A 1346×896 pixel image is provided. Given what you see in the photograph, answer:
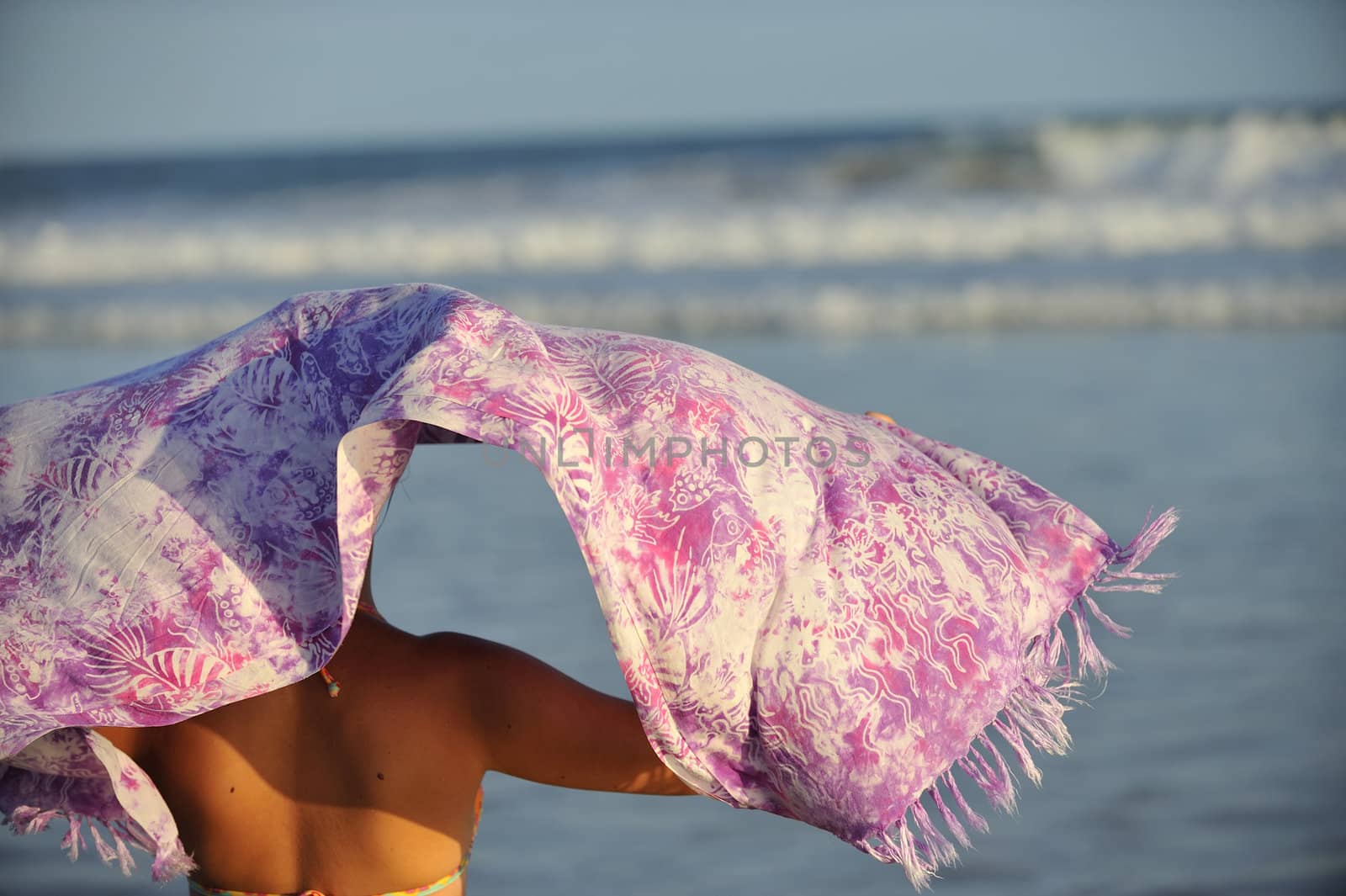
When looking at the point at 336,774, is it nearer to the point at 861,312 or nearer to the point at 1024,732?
the point at 1024,732

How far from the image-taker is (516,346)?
115 centimetres

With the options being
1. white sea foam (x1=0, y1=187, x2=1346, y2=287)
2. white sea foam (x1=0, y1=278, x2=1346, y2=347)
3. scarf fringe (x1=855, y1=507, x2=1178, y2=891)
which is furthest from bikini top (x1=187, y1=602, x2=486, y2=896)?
white sea foam (x1=0, y1=187, x2=1346, y2=287)

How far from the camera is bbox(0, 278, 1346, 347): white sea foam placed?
733 cm

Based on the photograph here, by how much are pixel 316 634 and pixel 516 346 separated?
12.2 inches

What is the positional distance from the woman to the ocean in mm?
1102

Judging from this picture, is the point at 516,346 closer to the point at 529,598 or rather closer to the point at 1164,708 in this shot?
the point at 1164,708

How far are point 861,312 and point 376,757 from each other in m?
6.59

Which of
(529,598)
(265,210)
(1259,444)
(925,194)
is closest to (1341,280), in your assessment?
(1259,444)

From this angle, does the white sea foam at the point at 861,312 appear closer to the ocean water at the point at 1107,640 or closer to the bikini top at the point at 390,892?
the ocean water at the point at 1107,640

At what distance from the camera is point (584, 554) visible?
1.10 m

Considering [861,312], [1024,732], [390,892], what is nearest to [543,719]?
[390,892]

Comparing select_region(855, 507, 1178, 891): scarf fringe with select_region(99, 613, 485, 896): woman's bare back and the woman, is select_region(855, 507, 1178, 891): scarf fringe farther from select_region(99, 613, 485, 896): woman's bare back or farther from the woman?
select_region(99, 613, 485, 896): woman's bare back

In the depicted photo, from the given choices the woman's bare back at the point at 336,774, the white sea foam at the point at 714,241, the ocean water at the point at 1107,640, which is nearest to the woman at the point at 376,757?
the woman's bare back at the point at 336,774

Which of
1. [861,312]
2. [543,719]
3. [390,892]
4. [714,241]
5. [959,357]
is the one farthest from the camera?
[714,241]
